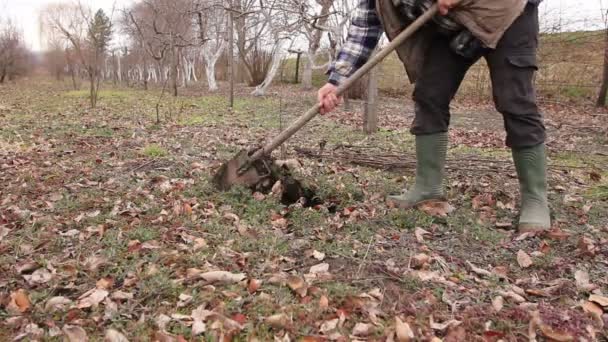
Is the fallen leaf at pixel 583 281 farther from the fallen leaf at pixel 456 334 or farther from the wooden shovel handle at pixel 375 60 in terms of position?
the wooden shovel handle at pixel 375 60

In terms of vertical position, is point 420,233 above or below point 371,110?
below

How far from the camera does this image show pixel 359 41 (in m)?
3.01

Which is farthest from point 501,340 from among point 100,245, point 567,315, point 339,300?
point 100,245

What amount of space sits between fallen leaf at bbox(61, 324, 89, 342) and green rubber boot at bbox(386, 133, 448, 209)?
82.2 inches

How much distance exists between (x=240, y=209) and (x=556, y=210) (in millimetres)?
2150

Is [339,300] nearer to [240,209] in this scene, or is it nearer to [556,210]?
[240,209]

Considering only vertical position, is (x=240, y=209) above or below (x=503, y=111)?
below

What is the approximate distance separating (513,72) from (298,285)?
65.1 inches

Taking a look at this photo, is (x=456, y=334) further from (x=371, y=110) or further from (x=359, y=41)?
(x=371, y=110)

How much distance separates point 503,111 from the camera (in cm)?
263

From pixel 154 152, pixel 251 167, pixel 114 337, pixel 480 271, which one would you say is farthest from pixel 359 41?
pixel 154 152

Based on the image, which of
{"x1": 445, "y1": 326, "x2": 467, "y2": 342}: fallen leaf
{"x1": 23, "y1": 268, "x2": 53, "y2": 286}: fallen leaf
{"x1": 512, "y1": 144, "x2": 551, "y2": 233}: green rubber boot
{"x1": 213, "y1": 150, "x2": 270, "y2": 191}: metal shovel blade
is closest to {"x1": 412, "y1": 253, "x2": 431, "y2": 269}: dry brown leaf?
{"x1": 445, "y1": 326, "x2": 467, "y2": 342}: fallen leaf

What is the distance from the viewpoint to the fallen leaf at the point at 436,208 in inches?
119

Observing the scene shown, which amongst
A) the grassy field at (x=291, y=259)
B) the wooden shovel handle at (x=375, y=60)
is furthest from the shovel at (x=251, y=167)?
the grassy field at (x=291, y=259)
